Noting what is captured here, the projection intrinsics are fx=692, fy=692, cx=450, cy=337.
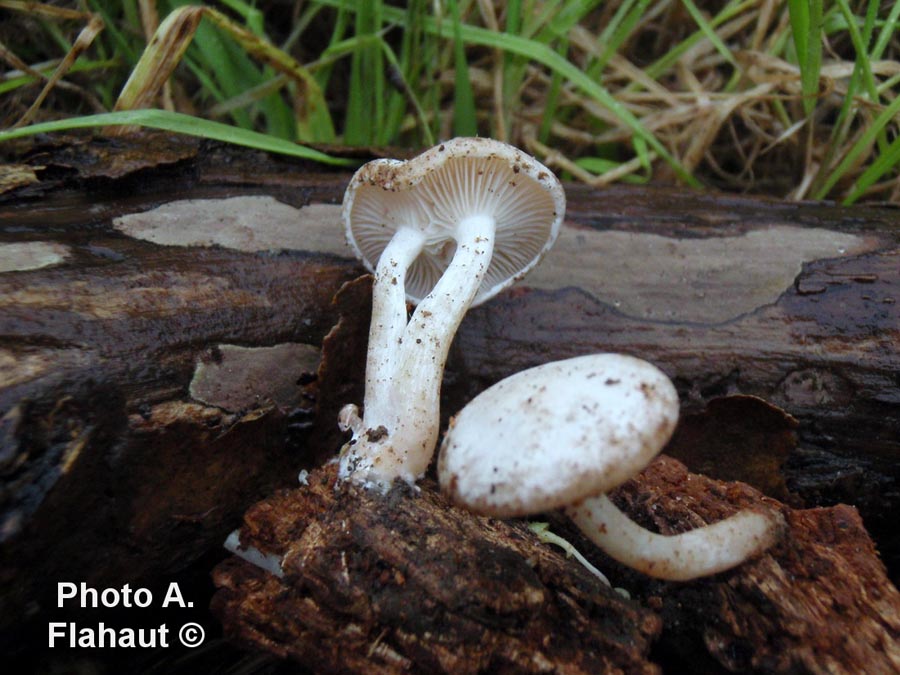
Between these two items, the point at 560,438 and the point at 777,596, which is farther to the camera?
the point at 777,596

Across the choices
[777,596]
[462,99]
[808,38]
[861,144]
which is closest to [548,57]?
[462,99]

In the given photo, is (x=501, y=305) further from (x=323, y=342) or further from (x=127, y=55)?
(x=127, y=55)

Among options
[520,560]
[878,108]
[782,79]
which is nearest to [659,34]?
[782,79]

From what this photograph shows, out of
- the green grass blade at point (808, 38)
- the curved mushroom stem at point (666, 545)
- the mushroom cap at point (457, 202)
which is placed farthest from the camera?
the green grass blade at point (808, 38)

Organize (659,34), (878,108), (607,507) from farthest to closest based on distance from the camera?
(659,34)
(878,108)
(607,507)

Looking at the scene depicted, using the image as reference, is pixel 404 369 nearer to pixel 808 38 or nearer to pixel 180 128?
pixel 180 128

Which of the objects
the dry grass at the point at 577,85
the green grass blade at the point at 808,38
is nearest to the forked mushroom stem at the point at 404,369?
the dry grass at the point at 577,85

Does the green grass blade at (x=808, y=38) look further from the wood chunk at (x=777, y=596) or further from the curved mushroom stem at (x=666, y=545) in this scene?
the curved mushroom stem at (x=666, y=545)
